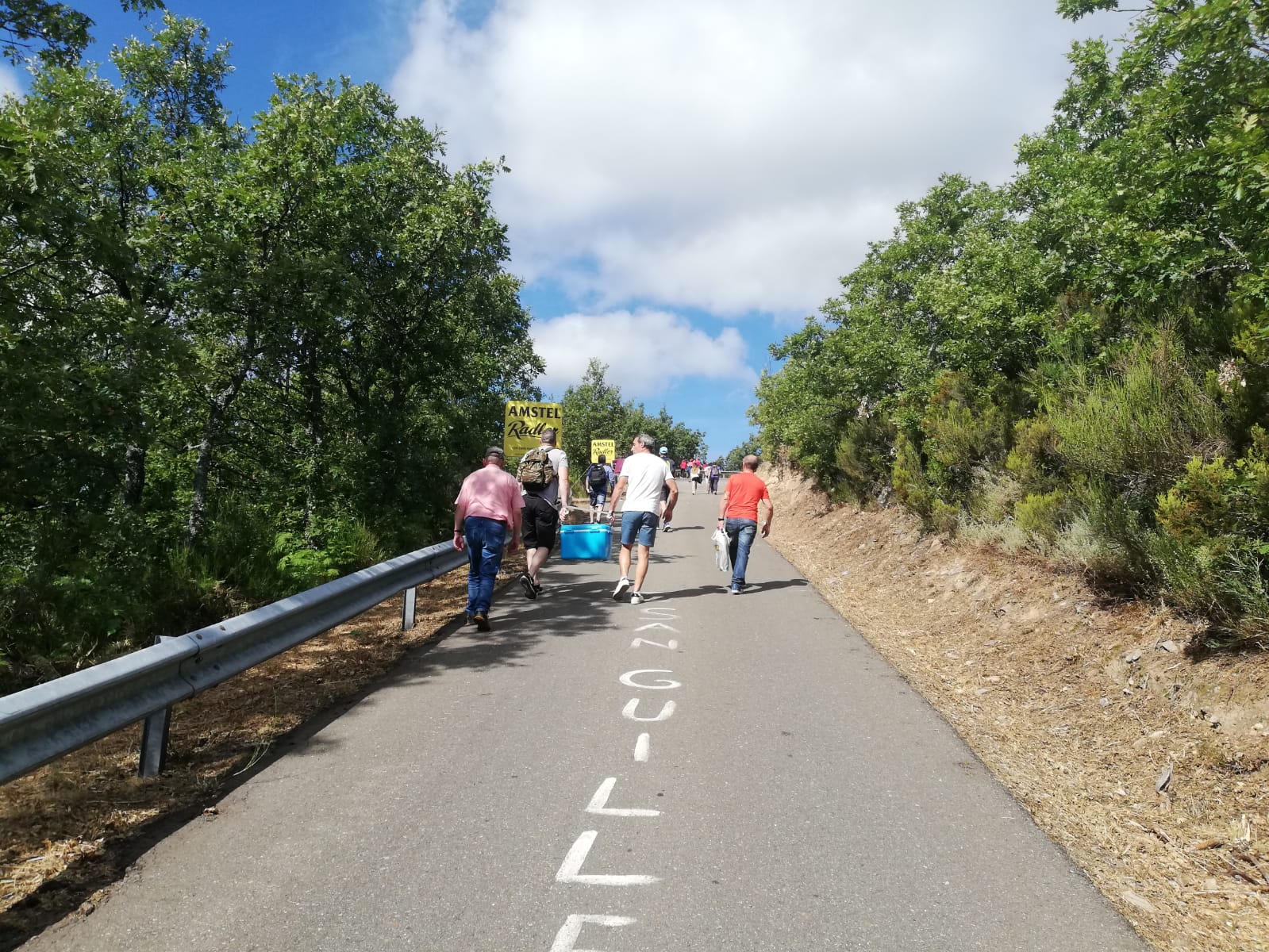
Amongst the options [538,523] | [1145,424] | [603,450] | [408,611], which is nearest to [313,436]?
[538,523]

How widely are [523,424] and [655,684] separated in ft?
32.1

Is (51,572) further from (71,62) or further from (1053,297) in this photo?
(1053,297)

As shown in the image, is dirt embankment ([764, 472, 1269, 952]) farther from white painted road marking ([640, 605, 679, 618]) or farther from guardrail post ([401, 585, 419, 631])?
guardrail post ([401, 585, 419, 631])

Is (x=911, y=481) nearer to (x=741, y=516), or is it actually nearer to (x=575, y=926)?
(x=741, y=516)

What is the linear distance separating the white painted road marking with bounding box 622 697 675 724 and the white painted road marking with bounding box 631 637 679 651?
1.59 metres

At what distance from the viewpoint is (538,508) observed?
9.02 metres

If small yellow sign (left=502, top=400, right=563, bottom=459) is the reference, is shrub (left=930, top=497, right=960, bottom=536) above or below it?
below

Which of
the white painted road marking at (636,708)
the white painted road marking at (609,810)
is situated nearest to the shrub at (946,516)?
the white painted road marking at (636,708)

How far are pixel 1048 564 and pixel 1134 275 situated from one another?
112 inches

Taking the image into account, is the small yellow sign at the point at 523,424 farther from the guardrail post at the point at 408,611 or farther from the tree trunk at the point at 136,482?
the guardrail post at the point at 408,611

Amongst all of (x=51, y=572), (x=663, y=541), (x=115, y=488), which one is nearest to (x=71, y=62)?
(x=115, y=488)

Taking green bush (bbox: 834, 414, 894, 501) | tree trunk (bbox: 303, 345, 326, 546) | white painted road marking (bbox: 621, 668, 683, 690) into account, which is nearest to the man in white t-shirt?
white painted road marking (bbox: 621, 668, 683, 690)

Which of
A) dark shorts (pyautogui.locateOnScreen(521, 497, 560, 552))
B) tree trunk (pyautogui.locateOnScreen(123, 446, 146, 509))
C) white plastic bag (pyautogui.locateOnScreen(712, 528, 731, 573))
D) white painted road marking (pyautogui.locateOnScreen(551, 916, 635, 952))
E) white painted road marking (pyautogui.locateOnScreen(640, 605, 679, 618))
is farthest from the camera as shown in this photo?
white plastic bag (pyautogui.locateOnScreen(712, 528, 731, 573))

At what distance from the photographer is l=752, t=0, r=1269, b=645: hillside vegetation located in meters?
5.05
